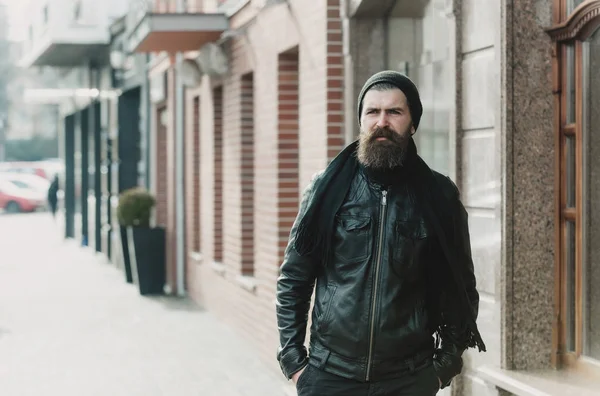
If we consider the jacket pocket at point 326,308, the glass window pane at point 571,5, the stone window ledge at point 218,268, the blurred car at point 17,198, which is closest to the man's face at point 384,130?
the jacket pocket at point 326,308

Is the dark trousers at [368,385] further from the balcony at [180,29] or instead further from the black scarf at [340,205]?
the balcony at [180,29]

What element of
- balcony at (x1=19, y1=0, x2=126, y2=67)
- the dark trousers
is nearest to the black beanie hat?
the dark trousers

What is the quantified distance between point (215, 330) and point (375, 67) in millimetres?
5271

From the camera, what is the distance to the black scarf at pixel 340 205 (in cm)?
407

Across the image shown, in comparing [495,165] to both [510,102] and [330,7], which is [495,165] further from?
[330,7]

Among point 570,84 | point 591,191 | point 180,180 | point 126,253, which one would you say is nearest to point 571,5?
point 570,84

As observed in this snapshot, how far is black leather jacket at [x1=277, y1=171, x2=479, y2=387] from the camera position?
4.00m

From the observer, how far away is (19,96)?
80938mm

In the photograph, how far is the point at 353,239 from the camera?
4.05 m

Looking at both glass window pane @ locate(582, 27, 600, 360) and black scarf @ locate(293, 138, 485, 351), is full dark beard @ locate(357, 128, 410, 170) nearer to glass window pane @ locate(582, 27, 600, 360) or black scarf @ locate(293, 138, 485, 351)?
black scarf @ locate(293, 138, 485, 351)

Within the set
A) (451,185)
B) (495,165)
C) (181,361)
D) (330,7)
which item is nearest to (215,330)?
(181,361)

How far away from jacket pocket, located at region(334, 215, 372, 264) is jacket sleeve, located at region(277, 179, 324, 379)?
0.57 ft

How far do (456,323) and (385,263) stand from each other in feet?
1.16

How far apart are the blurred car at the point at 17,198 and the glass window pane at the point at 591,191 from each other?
147 feet
